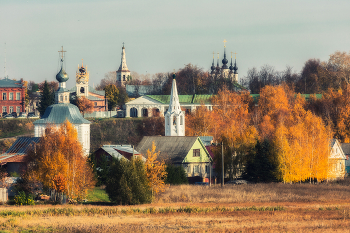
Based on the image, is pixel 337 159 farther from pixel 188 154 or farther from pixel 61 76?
pixel 61 76

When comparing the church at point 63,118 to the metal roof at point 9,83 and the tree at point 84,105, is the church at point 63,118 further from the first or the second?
the tree at point 84,105

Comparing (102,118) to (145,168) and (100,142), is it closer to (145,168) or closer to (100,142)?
(100,142)

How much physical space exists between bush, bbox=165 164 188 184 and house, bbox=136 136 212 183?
15.4 ft

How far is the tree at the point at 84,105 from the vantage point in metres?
104

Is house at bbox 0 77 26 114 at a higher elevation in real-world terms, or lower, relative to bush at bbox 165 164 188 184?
higher

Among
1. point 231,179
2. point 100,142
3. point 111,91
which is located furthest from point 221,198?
point 111,91

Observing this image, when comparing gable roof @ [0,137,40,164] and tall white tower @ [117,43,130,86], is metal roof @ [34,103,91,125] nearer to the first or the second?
gable roof @ [0,137,40,164]

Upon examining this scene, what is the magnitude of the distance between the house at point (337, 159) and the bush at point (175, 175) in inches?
652

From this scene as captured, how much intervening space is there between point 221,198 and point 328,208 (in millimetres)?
7957

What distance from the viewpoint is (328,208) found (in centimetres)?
4178

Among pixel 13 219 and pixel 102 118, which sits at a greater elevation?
pixel 102 118

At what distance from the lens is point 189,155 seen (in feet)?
200

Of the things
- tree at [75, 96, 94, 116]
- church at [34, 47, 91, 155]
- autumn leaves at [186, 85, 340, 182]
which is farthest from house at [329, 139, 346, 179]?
tree at [75, 96, 94, 116]

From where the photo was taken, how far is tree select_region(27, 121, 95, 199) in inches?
1756
